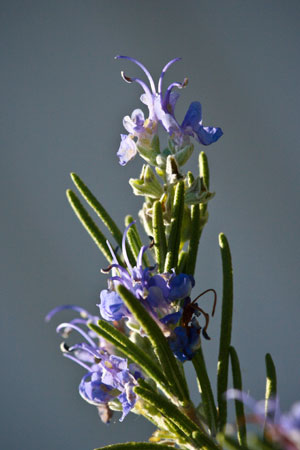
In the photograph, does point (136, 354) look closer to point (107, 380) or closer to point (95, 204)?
point (107, 380)

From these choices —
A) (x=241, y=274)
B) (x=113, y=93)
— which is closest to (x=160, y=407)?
(x=241, y=274)

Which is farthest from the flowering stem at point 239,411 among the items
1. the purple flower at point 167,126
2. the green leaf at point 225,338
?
the purple flower at point 167,126

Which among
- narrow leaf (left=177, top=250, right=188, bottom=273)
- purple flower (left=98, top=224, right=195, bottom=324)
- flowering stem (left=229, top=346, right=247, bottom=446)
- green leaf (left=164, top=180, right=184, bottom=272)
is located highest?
green leaf (left=164, top=180, right=184, bottom=272)

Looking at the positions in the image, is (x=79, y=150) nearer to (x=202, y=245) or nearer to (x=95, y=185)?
(x=95, y=185)

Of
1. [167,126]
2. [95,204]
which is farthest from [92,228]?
[167,126]

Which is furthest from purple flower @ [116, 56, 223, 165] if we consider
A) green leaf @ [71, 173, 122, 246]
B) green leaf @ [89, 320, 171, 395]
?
green leaf @ [89, 320, 171, 395]

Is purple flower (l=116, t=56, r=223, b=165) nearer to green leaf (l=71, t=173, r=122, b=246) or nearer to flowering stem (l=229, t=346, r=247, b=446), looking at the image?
green leaf (l=71, t=173, r=122, b=246)
